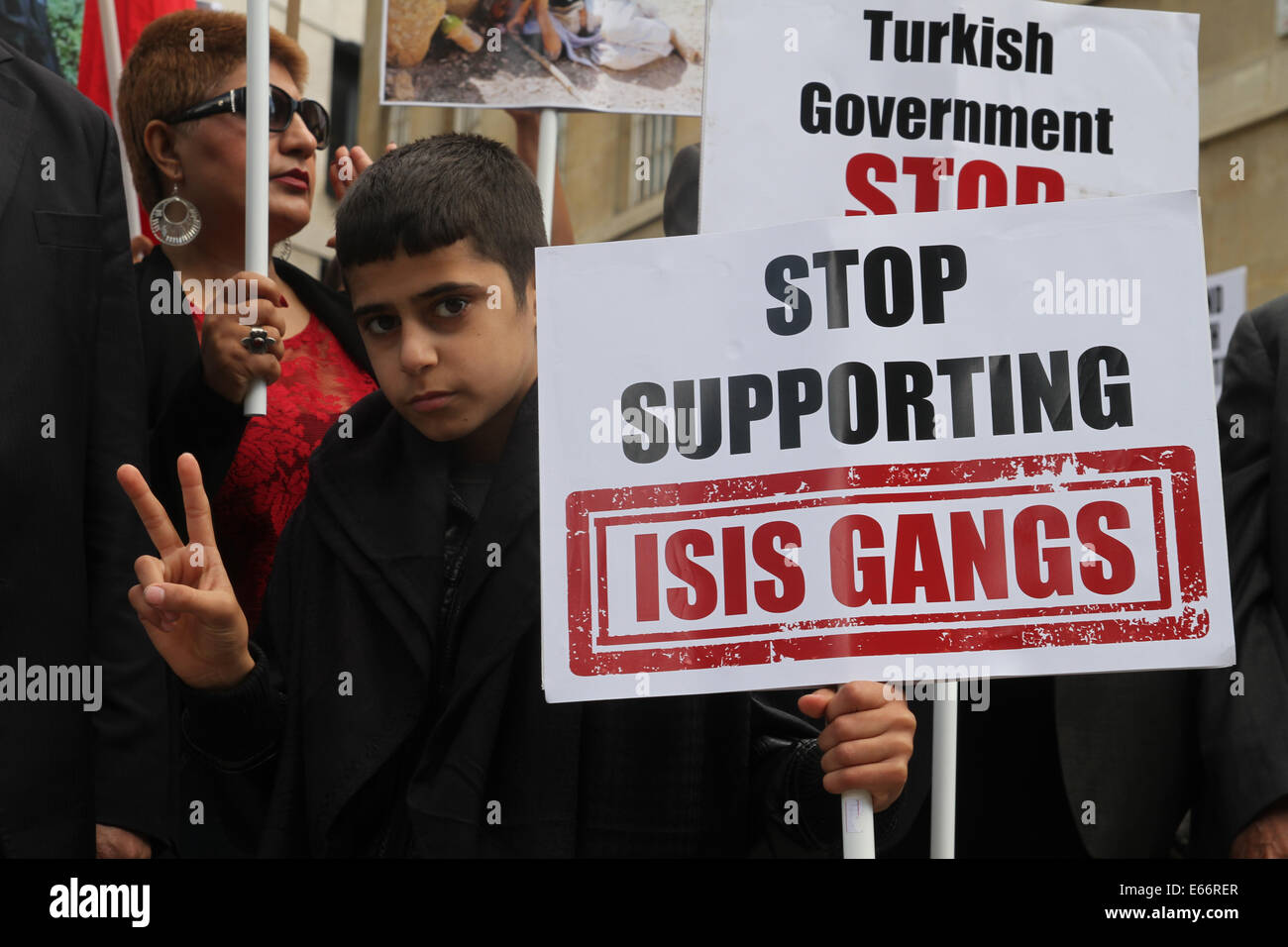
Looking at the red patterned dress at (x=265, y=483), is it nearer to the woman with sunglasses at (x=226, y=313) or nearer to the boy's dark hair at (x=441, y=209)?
the woman with sunglasses at (x=226, y=313)

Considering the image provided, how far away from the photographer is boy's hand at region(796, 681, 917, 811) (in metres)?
2.56

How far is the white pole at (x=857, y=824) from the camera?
2.57 m

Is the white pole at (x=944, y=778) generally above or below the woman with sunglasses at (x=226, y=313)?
below

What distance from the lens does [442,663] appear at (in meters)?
2.82

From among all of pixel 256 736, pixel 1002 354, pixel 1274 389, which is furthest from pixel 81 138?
pixel 1274 389

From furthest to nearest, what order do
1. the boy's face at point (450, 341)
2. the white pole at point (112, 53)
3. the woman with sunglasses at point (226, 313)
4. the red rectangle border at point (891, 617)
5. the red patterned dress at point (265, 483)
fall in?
the white pole at point (112, 53) → the red patterned dress at point (265, 483) → the woman with sunglasses at point (226, 313) → the boy's face at point (450, 341) → the red rectangle border at point (891, 617)

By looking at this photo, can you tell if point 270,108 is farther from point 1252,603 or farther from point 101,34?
point 1252,603

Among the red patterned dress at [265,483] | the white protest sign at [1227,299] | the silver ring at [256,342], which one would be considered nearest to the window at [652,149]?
the white protest sign at [1227,299]

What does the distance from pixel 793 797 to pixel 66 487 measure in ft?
3.94

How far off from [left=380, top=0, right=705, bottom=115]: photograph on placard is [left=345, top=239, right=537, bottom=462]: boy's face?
1.08 m

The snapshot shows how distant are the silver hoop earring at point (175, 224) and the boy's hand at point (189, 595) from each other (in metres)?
0.92

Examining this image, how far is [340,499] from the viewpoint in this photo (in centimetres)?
292

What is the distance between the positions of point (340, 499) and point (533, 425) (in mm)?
335
